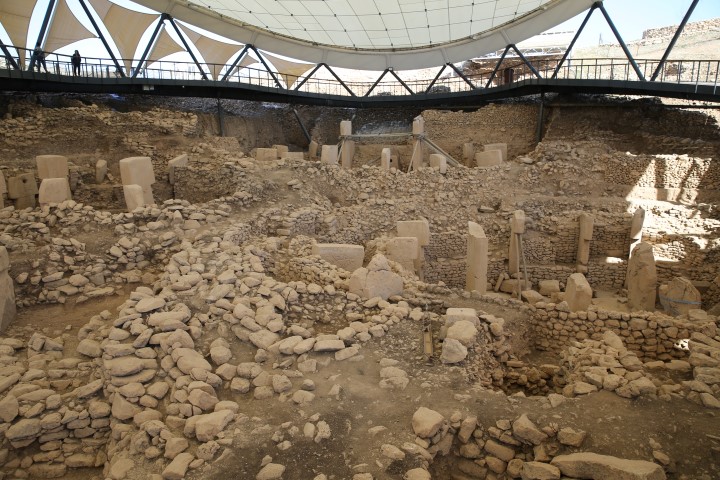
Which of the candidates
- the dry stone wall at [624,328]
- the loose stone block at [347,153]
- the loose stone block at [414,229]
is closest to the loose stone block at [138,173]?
the loose stone block at [414,229]

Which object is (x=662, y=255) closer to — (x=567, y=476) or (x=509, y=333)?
(x=509, y=333)

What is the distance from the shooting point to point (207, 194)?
1269cm

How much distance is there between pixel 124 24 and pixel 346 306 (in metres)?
19.5

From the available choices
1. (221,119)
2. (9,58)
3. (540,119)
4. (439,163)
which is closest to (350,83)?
(221,119)

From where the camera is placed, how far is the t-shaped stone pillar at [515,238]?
11961 millimetres

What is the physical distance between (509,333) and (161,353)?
16.4 ft

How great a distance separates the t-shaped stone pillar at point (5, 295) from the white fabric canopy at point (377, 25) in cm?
1529

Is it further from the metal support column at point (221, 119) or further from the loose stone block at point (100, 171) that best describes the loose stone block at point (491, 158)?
the loose stone block at point (100, 171)

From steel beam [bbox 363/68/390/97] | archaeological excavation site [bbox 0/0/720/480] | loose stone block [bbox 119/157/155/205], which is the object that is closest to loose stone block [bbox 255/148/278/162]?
archaeological excavation site [bbox 0/0/720/480]

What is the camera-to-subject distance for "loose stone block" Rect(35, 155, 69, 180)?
11477 mm

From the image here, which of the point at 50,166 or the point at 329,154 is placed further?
the point at 329,154

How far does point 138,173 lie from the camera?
10703 millimetres

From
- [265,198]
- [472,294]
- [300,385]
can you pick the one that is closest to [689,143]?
[472,294]

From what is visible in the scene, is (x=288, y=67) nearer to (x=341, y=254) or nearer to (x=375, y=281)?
(x=341, y=254)
